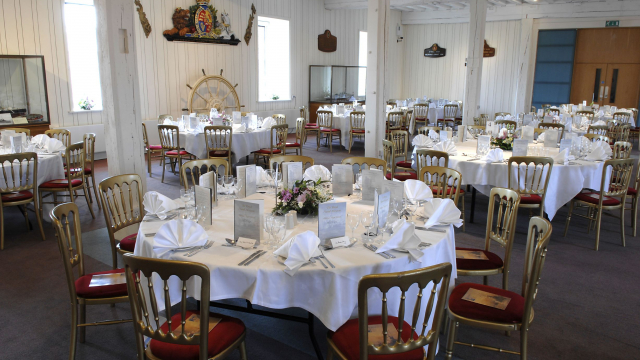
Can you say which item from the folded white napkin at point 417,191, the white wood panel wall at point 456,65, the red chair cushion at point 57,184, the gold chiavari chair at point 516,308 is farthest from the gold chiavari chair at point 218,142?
the white wood panel wall at point 456,65

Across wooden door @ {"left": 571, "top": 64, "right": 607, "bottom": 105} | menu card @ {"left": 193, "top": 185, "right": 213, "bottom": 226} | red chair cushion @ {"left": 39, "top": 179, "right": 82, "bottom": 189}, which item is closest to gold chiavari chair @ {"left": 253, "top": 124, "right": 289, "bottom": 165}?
red chair cushion @ {"left": 39, "top": 179, "right": 82, "bottom": 189}

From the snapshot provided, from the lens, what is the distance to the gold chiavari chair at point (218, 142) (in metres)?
6.76

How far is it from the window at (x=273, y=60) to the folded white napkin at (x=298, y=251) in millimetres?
10158

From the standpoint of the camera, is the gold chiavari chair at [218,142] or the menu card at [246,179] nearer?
the menu card at [246,179]

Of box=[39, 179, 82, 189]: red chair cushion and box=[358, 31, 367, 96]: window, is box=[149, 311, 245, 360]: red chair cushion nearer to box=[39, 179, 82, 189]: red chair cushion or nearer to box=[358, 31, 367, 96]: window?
box=[39, 179, 82, 189]: red chair cushion

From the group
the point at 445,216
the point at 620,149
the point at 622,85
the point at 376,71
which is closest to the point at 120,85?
the point at 445,216

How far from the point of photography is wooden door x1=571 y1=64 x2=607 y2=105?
1341 cm

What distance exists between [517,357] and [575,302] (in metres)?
0.99

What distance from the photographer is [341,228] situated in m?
2.44

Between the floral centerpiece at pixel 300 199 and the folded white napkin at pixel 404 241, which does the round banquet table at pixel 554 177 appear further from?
the folded white napkin at pixel 404 241

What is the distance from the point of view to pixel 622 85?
13234mm

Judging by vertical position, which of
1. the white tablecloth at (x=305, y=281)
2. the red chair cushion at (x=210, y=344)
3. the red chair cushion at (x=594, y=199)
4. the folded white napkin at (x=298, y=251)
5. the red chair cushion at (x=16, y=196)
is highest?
the folded white napkin at (x=298, y=251)

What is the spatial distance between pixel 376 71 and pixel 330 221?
4256 millimetres

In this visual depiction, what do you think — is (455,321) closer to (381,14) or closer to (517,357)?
A: (517,357)
